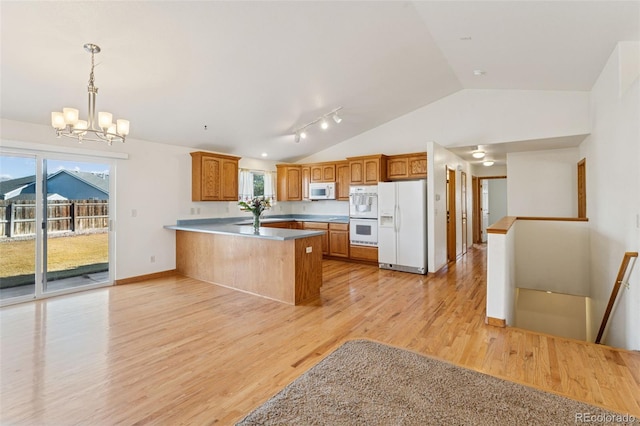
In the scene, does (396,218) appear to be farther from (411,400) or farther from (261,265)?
(411,400)

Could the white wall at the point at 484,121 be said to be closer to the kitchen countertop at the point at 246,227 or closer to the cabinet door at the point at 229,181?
the kitchen countertop at the point at 246,227

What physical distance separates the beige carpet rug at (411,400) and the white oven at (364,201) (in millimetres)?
3849

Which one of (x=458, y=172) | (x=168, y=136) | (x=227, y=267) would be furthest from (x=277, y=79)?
(x=458, y=172)

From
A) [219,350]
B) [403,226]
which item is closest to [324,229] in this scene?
[403,226]

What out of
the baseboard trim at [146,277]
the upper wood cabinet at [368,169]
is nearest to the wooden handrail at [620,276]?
the upper wood cabinet at [368,169]

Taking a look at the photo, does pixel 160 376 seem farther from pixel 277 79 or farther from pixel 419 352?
pixel 277 79

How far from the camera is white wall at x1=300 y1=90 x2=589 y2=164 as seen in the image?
4.73 m

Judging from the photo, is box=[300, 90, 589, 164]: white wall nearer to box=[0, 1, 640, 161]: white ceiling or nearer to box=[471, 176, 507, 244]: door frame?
box=[0, 1, 640, 161]: white ceiling

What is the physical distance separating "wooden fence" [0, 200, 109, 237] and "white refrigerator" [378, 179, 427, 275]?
4783mm

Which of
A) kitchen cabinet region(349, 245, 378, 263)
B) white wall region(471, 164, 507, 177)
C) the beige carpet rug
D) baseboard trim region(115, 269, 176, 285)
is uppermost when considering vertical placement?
white wall region(471, 164, 507, 177)

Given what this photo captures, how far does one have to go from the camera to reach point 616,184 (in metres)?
3.29

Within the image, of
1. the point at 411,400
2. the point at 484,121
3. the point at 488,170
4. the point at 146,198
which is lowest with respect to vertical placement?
the point at 411,400

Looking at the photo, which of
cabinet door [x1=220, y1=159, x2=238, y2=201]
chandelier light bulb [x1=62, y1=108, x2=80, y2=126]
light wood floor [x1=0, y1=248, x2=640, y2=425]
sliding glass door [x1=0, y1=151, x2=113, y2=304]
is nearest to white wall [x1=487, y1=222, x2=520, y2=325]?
light wood floor [x1=0, y1=248, x2=640, y2=425]

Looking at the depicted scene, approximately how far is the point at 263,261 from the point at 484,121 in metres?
4.58
